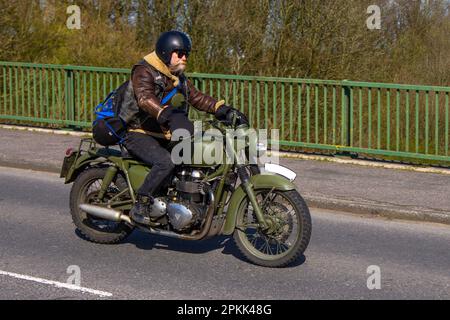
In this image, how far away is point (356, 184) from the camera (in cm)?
1152

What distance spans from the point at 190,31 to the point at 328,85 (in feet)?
24.9

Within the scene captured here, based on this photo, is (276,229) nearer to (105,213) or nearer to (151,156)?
(151,156)

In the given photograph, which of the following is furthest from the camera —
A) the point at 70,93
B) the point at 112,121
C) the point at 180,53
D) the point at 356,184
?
the point at 70,93

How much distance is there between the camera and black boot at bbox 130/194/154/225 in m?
7.91

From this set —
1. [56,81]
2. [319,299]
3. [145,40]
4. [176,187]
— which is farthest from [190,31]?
[319,299]

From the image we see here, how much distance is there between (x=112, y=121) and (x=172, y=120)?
799 mm

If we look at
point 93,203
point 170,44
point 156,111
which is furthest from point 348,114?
point 156,111

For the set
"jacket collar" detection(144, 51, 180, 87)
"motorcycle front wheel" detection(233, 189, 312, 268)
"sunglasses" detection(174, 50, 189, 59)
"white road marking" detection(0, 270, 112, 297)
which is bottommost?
"white road marking" detection(0, 270, 112, 297)

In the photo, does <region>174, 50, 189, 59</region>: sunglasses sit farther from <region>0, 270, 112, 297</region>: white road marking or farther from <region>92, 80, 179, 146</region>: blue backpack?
<region>0, 270, 112, 297</region>: white road marking

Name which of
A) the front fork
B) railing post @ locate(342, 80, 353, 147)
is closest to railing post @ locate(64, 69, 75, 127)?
railing post @ locate(342, 80, 353, 147)

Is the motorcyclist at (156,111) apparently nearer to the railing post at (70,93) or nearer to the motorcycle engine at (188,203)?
the motorcycle engine at (188,203)

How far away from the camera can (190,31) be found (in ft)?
67.3

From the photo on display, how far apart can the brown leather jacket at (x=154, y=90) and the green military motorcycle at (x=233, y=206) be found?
0.49 metres

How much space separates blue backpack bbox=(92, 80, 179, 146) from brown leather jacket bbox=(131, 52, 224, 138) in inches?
5.8
